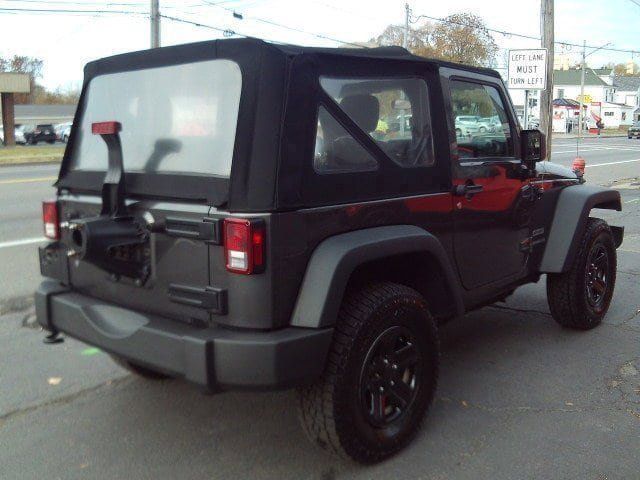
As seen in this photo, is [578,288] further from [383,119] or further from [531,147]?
[383,119]

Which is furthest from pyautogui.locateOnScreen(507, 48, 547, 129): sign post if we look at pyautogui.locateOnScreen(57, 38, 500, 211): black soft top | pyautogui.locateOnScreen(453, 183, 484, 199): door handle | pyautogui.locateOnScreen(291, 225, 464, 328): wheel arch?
pyautogui.locateOnScreen(57, 38, 500, 211): black soft top

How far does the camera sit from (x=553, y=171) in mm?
4953

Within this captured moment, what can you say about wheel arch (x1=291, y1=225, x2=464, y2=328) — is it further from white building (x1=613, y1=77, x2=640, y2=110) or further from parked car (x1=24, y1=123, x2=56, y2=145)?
white building (x1=613, y1=77, x2=640, y2=110)

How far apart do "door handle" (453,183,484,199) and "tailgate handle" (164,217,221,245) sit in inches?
60.8

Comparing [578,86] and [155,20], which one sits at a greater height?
[578,86]

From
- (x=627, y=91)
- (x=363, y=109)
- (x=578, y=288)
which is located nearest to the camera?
(x=363, y=109)

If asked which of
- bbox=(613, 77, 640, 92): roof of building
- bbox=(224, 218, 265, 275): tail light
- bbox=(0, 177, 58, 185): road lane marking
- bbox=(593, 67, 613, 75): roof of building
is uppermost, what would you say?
bbox=(593, 67, 613, 75): roof of building

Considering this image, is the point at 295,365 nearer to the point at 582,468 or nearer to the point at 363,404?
the point at 363,404

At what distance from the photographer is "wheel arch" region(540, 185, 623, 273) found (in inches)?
187

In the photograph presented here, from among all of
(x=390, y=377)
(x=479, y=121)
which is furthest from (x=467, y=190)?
(x=390, y=377)

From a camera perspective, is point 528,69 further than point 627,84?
No

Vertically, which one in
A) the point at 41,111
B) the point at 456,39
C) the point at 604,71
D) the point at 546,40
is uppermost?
the point at 604,71

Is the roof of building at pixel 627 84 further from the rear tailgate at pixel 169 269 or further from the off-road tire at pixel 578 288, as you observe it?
the rear tailgate at pixel 169 269

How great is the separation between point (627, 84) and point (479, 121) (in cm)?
12437
